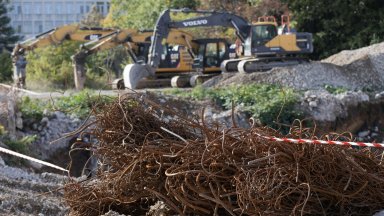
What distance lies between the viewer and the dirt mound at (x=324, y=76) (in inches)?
922

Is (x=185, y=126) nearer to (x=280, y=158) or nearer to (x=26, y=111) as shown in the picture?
(x=280, y=158)

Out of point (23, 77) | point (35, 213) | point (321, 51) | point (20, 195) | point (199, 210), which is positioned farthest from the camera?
point (321, 51)

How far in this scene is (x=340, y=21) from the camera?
113ft

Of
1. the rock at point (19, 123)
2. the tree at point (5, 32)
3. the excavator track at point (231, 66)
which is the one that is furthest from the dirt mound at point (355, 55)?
the tree at point (5, 32)

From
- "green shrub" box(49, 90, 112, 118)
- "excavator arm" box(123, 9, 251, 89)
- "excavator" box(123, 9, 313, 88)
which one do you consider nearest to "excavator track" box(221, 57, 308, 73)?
"excavator" box(123, 9, 313, 88)

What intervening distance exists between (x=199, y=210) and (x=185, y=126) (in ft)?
4.28

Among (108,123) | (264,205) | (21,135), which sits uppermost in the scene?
(108,123)

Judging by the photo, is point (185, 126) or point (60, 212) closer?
point (185, 126)

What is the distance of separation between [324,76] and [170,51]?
652 centimetres

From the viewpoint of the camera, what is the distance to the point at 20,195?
8758mm

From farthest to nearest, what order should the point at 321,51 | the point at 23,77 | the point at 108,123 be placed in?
the point at 321,51 < the point at 23,77 < the point at 108,123

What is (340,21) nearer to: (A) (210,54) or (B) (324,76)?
(A) (210,54)

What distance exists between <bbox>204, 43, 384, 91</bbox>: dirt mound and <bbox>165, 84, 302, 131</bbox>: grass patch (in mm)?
1554

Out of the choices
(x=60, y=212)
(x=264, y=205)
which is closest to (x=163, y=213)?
(x=264, y=205)
